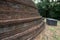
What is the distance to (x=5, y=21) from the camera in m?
3.98

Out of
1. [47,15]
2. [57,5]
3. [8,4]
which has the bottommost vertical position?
[47,15]

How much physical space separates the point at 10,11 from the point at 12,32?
69 centimetres

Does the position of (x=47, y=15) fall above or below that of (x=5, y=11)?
below

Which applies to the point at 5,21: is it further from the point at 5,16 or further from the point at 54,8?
the point at 54,8

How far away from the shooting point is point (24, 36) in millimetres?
5285

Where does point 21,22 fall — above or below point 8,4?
below

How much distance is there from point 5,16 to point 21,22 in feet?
3.45

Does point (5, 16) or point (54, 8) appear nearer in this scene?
point (5, 16)

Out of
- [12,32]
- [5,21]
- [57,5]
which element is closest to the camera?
[5,21]

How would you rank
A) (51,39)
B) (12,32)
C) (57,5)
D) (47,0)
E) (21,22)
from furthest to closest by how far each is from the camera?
1. (47,0)
2. (57,5)
3. (51,39)
4. (21,22)
5. (12,32)

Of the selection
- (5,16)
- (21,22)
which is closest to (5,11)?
(5,16)

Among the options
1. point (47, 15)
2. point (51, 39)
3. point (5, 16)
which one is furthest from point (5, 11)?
point (47, 15)

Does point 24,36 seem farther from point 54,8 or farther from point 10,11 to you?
point 54,8

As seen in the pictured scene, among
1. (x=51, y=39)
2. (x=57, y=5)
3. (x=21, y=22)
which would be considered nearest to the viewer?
(x=21, y=22)
